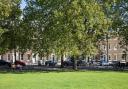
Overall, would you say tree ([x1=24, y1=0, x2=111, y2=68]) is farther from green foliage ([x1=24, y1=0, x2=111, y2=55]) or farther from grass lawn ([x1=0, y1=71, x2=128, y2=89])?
grass lawn ([x1=0, y1=71, x2=128, y2=89])

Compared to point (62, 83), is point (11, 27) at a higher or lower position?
higher

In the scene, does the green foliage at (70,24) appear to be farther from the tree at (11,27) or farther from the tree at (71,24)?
the tree at (11,27)

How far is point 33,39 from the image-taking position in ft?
235

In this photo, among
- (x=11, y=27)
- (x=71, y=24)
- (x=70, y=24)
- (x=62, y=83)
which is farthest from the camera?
(x=11, y=27)

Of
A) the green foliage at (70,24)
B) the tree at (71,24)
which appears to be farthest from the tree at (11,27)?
the tree at (71,24)

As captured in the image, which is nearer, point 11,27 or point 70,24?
point 70,24

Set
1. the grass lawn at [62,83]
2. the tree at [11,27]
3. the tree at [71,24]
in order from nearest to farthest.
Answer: the grass lawn at [62,83] < the tree at [71,24] < the tree at [11,27]

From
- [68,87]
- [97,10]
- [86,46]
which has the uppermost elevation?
[97,10]

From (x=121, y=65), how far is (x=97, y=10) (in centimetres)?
2283

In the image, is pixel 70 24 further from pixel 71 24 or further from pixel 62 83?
pixel 62 83

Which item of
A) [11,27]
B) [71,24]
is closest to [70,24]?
[71,24]

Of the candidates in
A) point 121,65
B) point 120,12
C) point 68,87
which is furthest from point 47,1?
point 68,87

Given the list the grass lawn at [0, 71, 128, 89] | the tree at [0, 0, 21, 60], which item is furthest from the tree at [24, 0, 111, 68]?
the grass lawn at [0, 71, 128, 89]

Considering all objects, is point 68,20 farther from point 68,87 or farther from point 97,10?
point 68,87
